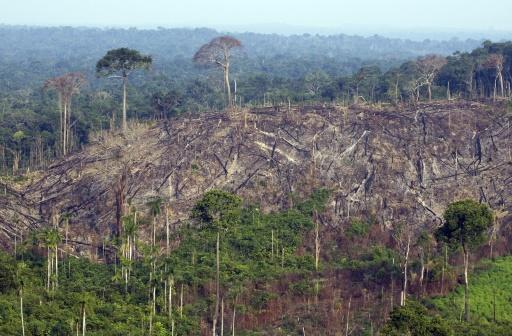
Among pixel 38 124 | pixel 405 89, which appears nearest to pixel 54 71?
pixel 38 124

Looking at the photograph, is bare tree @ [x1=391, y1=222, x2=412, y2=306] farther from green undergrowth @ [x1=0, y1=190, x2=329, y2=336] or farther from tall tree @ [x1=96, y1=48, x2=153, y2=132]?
tall tree @ [x1=96, y1=48, x2=153, y2=132]

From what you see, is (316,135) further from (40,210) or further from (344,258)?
(40,210)

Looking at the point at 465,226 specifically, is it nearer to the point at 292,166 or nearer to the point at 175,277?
the point at 175,277

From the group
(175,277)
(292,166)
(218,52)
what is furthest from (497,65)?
(175,277)

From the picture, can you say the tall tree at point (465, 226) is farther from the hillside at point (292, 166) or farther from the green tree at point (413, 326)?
the hillside at point (292, 166)

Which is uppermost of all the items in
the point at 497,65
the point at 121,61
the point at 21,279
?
the point at 497,65

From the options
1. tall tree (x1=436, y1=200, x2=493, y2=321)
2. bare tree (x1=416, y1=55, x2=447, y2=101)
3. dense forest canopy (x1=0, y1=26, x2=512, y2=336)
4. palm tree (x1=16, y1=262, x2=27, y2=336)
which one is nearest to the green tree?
dense forest canopy (x1=0, y1=26, x2=512, y2=336)

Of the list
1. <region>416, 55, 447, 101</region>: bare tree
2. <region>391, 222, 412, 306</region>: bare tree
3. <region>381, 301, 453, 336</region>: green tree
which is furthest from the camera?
<region>416, 55, 447, 101</region>: bare tree
